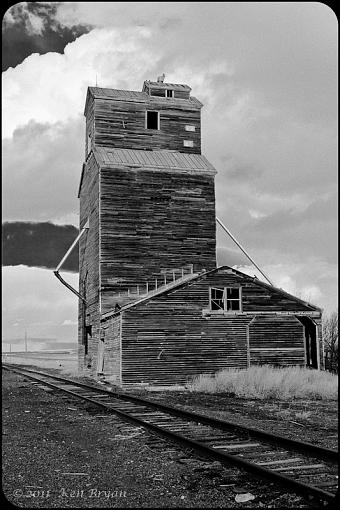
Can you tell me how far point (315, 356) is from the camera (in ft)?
86.1

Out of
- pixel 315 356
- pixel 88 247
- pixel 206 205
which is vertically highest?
pixel 206 205

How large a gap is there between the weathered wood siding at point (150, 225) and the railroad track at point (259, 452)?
1739cm

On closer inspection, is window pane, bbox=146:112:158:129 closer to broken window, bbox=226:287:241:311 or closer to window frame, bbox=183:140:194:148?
window frame, bbox=183:140:194:148

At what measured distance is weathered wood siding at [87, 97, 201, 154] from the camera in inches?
1298

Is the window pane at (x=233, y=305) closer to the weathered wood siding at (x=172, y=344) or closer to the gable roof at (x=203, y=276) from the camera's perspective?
the weathered wood siding at (x=172, y=344)

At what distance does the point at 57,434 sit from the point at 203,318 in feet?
48.3

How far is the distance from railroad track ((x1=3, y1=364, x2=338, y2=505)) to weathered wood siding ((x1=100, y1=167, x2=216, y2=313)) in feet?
57.1

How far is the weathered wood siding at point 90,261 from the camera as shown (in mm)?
30922

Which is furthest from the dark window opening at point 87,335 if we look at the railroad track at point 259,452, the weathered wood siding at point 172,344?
the railroad track at point 259,452

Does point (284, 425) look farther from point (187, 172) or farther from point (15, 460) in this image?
point (187, 172)

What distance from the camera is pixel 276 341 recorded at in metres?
25.6

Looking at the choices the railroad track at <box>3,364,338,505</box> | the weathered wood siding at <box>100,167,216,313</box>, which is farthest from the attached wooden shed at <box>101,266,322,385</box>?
the railroad track at <box>3,364,338,505</box>

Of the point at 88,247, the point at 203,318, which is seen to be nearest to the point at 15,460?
the point at 203,318

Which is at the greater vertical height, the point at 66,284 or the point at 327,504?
the point at 66,284
